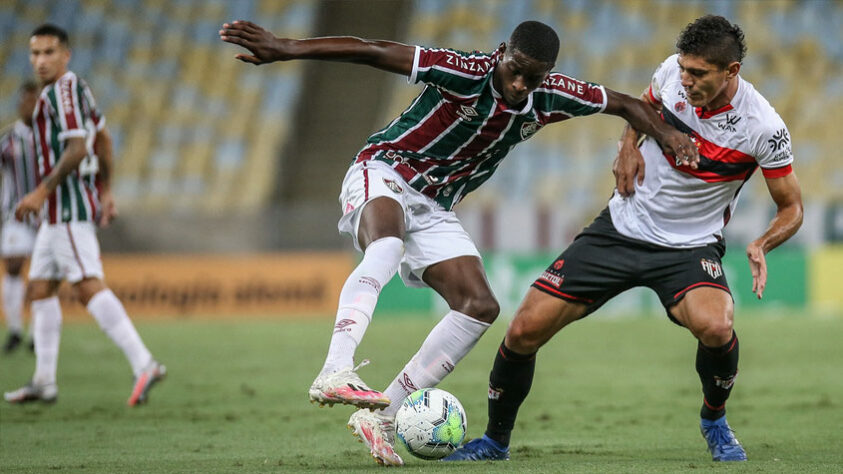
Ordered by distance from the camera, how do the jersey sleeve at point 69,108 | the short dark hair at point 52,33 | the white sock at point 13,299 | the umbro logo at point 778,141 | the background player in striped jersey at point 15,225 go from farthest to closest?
the white sock at point 13,299, the background player in striped jersey at point 15,225, the short dark hair at point 52,33, the jersey sleeve at point 69,108, the umbro logo at point 778,141

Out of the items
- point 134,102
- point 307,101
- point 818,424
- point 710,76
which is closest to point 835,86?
point 307,101

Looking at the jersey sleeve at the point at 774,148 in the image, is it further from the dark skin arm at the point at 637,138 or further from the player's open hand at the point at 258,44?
the player's open hand at the point at 258,44

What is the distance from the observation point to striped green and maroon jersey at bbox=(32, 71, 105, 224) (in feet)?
26.3

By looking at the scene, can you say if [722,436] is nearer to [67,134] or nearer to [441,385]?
[441,385]

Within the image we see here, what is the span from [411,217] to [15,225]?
327 inches

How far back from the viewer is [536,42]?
17.4ft

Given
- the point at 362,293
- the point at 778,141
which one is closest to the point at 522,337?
the point at 362,293

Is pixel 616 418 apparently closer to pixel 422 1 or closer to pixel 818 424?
pixel 818 424

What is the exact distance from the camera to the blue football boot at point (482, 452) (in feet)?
19.0

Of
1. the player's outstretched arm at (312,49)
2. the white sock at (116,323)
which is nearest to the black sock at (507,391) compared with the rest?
the player's outstretched arm at (312,49)

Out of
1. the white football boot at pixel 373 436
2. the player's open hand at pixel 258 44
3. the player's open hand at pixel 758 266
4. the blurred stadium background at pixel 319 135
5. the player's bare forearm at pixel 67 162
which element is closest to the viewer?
the player's open hand at pixel 258 44

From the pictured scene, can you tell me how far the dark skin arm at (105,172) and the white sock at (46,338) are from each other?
715 millimetres

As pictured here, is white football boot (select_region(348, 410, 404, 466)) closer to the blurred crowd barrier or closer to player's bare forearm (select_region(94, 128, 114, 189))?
player's bare forearm (select_region(94, 128, 114, 189))

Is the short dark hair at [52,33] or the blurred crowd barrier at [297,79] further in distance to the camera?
the blurred crowd barrier at [297,79]
